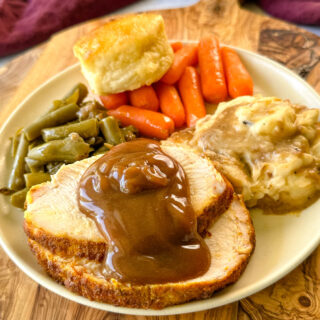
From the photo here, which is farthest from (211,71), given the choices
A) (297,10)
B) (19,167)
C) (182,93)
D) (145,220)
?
(297,10)

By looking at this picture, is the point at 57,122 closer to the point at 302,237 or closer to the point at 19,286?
the point at 19,286

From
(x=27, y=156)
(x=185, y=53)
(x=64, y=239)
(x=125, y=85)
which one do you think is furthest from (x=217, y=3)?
(x=64, y=239)

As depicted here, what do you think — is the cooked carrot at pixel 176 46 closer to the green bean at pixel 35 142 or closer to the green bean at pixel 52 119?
the green bean at pixel 52 119

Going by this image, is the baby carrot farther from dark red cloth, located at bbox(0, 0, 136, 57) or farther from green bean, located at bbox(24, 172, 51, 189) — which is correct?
dark red cloth, located at bbox(0, 0, 136, 57)

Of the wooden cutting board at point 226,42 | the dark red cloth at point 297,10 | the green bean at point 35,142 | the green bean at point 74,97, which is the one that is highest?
the green bean at point 74,97

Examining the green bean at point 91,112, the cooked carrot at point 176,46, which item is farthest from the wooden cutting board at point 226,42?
the green bean at point 91,112

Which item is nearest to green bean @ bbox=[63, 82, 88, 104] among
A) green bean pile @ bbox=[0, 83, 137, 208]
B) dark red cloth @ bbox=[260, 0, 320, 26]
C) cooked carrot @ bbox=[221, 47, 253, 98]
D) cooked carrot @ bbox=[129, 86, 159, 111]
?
green bean pile @ bbox=[0, 83, 137, 208]

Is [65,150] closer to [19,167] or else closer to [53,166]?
[53,166]
